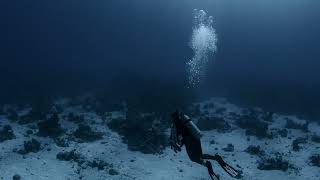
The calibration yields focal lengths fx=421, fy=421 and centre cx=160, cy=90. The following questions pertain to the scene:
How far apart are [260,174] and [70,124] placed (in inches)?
479

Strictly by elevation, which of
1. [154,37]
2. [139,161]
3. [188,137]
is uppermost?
[154,37]

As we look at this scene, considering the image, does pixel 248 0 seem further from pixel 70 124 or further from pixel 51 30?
pixel 70 124

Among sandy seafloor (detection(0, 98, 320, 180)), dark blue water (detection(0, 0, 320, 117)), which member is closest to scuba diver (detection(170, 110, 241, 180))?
sandy seafloor (detection(0, 98, 320, 180))

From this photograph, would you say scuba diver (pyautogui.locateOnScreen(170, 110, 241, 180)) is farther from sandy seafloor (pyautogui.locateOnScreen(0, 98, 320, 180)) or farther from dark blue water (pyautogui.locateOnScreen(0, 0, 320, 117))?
dark blue water (pyautogui.locateOnScreen(0, 0, 320, 117))

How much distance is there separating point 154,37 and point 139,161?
5232cm

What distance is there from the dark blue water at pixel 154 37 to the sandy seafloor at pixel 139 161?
3000 centimetres

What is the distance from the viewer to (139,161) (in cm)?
2128

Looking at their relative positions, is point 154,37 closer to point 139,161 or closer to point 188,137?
point 139,161

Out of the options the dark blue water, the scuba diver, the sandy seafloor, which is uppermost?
the dark blue water

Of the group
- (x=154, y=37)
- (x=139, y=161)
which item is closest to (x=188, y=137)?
(x=139, y=161)

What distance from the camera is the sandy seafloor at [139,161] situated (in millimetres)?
19359

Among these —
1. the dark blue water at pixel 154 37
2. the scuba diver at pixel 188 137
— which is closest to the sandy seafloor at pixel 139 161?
the scuba diver at pixel 188 137

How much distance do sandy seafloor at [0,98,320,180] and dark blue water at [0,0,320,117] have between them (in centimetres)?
3000

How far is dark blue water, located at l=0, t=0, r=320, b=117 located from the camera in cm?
6056
